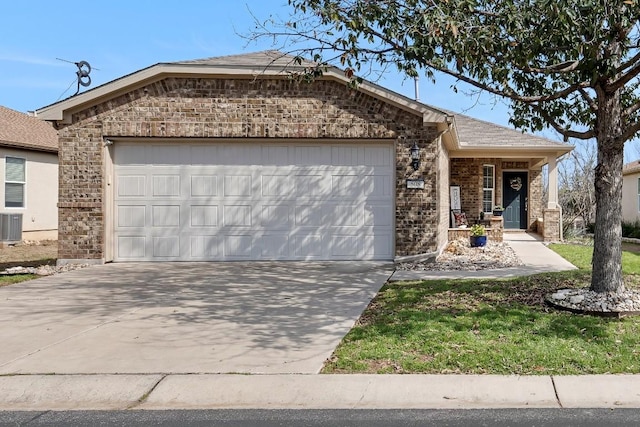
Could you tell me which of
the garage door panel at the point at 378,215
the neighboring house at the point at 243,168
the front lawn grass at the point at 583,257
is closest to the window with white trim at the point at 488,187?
the front lawn grass at the point at 583,257

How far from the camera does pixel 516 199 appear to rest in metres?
19.9

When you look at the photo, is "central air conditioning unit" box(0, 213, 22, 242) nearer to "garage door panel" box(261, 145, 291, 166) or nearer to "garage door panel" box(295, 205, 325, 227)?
"garage door panel" box(261, 145, 291, 166)

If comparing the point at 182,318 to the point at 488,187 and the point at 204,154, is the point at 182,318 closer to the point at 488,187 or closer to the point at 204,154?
the point at 204,154

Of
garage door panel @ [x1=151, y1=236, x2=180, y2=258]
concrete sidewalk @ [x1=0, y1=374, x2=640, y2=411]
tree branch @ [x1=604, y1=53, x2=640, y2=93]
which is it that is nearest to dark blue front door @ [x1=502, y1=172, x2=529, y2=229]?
tree branch @ [x1=604, y1=53, x2=640, y2=93]

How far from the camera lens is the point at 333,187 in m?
12.1

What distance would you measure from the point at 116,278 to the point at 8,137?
1085 cm

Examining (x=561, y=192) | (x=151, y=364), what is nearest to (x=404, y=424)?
(x=151, y=364)

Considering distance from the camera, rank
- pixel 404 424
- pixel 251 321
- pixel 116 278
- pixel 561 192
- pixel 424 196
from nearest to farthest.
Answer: pixel 404 424
pixel 251 321
pixel 116 278
pixel 424 196
pixel 561 192

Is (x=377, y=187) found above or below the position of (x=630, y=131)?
below

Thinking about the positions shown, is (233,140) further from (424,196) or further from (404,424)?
(404,424)

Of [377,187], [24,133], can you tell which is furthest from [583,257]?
[24,133]

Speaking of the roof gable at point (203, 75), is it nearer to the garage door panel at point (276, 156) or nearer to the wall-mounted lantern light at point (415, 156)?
the wall-mounted lantern light at point (415, 156)

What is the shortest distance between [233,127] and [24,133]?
11519 millimetres

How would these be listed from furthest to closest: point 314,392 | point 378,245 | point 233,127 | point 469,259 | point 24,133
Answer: point 24,133, point 469,259, point 378,245, point 233,127, point 314,392
